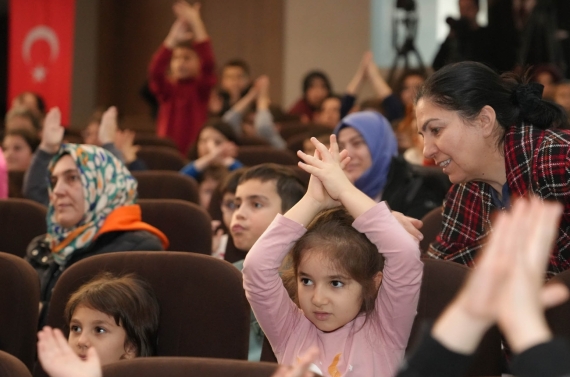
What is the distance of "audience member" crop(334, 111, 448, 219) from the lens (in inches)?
133

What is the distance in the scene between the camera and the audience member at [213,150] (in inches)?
179

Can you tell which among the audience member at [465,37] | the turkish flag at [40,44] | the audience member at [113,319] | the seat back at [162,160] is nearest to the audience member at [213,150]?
the seat back at [162,160]

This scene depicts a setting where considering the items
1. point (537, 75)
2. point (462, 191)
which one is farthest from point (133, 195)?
point (537, 75)

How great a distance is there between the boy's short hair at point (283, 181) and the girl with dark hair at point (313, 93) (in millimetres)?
4914

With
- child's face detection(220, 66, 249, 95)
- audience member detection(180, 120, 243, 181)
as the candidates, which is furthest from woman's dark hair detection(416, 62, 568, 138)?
child's face detection(220, 66, 249, 95)

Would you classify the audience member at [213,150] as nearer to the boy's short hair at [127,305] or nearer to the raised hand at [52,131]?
the raised hand at [52,131]

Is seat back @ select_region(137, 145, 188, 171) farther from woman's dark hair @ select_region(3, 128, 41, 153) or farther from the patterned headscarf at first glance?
the patterned headscarf

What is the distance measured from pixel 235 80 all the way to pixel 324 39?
6.72ft

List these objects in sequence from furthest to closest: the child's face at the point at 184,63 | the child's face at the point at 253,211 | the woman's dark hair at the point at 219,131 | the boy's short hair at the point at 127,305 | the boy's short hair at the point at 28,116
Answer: the child's face at the point at 184,63
the boy's short hair at the point at 28,116
the woman's dark hair at the point at 219,131
the child's face at the point at 253,211
the boy's short hair at the point at 127,305

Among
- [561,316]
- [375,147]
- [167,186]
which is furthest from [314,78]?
[561,316]

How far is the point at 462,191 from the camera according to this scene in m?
2.45

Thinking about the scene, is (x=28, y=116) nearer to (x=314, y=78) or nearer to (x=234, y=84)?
(x=234, y=84)

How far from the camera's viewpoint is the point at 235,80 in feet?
23.7

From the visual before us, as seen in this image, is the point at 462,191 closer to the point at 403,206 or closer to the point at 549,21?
the point at 403,206
